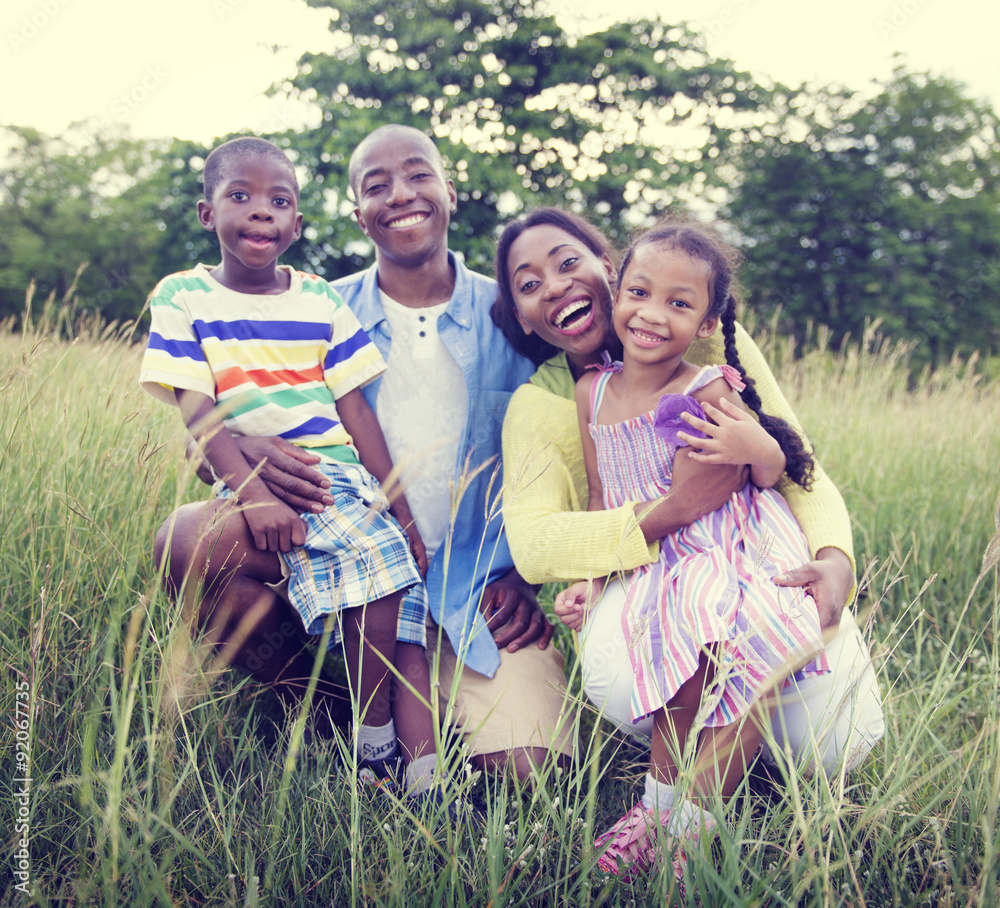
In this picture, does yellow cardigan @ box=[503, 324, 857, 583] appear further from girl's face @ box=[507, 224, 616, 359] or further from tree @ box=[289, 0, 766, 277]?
tree @ box=[289, 0, 766, 277]

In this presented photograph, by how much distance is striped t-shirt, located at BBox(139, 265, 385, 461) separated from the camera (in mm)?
1843

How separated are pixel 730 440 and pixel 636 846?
0.96 metres

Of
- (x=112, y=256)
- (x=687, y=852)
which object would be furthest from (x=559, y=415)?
(x=112, y=256)

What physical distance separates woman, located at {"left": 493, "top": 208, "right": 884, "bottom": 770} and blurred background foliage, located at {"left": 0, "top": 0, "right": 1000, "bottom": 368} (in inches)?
352

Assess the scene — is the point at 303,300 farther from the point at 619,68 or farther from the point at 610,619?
the point at 619,68

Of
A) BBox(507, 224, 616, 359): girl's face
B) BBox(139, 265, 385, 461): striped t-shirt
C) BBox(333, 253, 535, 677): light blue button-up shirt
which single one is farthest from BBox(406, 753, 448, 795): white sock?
BBox(507, 224, 616, 359): girl's face

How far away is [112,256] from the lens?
49.5ft

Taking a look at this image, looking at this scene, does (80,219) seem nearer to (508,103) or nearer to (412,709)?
(508,103)

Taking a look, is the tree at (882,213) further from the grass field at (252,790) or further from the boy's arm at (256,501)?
the boy's arm at (256,501)

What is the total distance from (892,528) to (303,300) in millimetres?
2678

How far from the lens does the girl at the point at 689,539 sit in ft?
4.61

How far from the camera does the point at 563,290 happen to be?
80.4 inches

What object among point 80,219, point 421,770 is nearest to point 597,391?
point 421,770

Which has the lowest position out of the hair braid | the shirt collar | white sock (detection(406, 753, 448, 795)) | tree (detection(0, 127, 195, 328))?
white sock (detection(406, 753, 448, 795))
